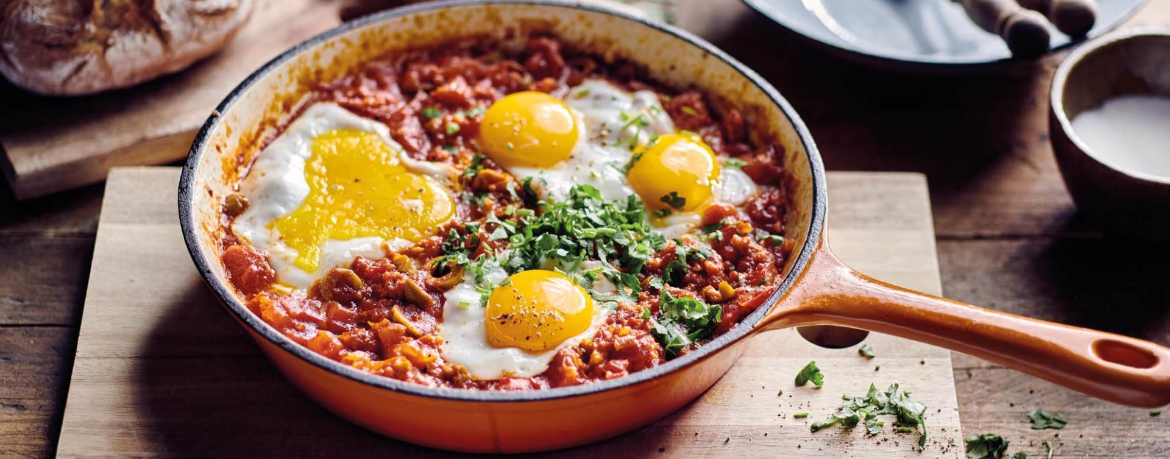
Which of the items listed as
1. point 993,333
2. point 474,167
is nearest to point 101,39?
point 474,167

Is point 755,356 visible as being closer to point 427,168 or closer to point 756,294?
point 756,294

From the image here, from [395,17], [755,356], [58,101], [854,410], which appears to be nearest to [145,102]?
[58,101]

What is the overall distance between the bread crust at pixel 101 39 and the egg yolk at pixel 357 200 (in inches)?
40.3

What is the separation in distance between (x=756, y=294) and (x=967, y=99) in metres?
2.40

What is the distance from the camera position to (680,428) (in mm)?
3342

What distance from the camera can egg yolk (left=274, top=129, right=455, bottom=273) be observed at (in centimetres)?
355

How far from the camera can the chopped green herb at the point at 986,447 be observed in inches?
138

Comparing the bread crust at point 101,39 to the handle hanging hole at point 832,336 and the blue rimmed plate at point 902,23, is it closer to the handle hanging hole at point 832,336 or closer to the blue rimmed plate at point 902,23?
the blue rimmed plate at point 902,23

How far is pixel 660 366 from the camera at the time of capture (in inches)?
112

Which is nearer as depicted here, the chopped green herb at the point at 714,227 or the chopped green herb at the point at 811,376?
the chopped green herb at the point at 811,376

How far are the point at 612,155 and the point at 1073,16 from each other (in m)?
2.20

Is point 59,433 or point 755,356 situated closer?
point 59,433

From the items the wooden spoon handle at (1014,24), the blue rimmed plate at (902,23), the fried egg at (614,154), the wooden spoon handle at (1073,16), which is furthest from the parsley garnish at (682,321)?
the wooden spoon handle at (1073,16)

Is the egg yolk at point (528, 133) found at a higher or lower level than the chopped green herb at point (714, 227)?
higher
